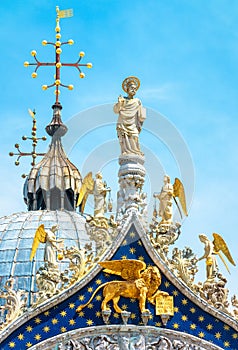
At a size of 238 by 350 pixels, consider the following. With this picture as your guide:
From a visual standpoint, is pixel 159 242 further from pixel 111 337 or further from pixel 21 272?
pixel 21 272

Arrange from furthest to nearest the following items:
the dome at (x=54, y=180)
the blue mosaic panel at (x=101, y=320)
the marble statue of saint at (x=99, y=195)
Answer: the dome at (x=54, y=180)
the marble statue of saint at (x=99, y=195)
the blue mosaic panel at (x=101, y=320)

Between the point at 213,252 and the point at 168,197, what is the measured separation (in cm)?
147

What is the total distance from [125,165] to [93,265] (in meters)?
2.28

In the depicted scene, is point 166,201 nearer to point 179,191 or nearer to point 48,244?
point 179,191

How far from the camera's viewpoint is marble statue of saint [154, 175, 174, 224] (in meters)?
22.0

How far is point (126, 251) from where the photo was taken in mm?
21609

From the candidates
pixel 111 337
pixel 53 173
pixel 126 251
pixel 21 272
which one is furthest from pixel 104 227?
pixel 53 173

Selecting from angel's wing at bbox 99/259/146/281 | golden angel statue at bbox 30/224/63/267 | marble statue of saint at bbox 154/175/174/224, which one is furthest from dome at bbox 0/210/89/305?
angel's wing at bbox 99/259/146/281

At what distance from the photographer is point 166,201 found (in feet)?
72.9

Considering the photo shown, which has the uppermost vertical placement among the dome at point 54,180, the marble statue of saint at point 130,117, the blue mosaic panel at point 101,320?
the dome at point 54,180

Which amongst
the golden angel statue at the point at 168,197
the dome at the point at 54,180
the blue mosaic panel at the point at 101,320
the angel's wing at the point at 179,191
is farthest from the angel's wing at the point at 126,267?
the dome at the point at 54,180

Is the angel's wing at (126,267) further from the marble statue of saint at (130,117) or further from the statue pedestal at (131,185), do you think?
the marble statue of saint at (130,117)

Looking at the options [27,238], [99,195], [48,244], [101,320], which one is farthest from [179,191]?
[27,238]

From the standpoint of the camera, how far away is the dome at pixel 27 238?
29.5m
